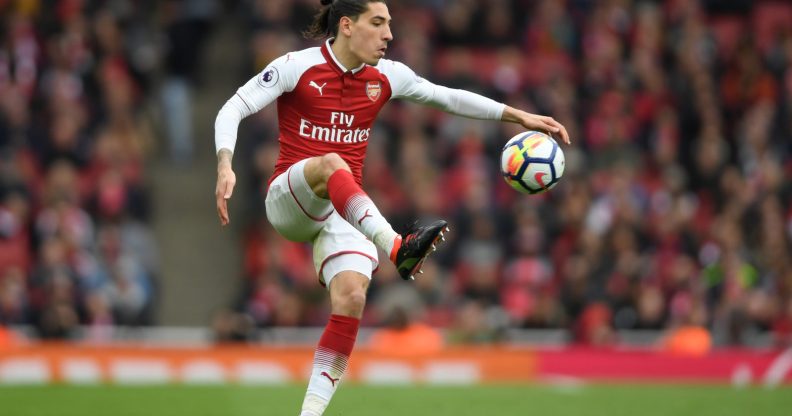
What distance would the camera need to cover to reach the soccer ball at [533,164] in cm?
757

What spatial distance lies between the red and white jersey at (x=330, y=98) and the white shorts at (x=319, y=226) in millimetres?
256

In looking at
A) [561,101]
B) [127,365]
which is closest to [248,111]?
[127,365]

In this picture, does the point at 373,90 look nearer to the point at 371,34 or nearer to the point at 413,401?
the point at 371,34

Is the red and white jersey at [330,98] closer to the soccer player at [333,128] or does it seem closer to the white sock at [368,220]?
the soccer player at [333,128]

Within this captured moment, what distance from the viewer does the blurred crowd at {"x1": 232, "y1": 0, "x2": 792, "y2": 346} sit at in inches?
593

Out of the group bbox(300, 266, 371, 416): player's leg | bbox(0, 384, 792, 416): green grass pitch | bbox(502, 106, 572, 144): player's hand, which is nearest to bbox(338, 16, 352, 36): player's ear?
bbox(502, 106, 572, 144): player's hand

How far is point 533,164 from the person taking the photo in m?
7.57

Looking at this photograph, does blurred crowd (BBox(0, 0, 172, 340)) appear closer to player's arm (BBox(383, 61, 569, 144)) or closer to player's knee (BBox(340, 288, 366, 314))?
player's arm (BBox(383, 61, 569, 144))

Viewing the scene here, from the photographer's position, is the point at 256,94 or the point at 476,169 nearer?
the point at 256,94

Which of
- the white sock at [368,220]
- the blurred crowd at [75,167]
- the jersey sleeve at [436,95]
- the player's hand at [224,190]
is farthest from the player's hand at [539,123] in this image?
the blurred crowd at [75,167]

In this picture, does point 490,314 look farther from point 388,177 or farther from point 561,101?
point 561,101

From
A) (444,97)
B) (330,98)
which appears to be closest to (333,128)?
(330,98)

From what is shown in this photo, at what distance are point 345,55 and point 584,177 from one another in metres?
9.23

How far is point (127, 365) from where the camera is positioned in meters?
13.4
